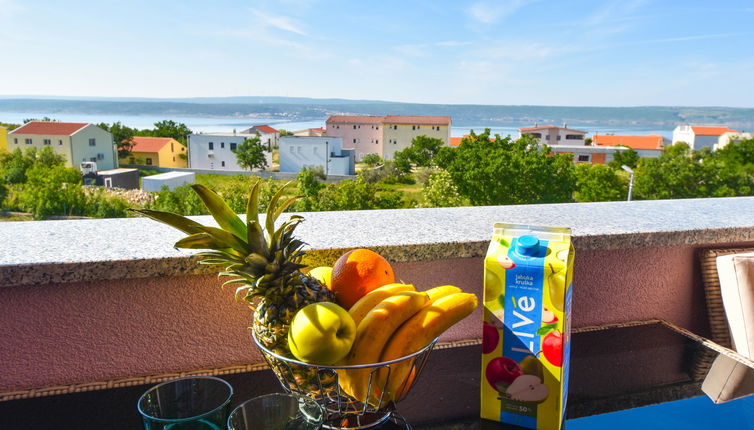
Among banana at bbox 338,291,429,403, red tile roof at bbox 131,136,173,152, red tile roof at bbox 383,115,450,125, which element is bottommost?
red tile roof at bbox 131,136,173,152

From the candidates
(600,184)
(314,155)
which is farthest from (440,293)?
(314,155)

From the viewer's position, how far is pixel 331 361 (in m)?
0.55

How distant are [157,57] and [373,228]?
86.6 meters

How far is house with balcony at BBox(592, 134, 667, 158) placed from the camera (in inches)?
2218

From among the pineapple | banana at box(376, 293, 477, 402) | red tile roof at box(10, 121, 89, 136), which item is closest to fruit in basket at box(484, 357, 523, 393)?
banana at box(376, 293, 477, 402)

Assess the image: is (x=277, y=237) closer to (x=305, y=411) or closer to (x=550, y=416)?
(x=305, y=411)

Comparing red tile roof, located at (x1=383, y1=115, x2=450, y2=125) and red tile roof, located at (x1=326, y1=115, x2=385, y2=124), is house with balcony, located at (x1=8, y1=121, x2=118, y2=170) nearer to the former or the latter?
red tile roof, located at (x1=326, y1=115, x2=385, y2=124)

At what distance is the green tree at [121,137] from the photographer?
149ft


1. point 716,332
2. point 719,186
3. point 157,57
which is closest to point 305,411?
point 716,332

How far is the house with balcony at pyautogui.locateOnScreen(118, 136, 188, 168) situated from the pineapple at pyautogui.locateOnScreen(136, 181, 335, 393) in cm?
4960

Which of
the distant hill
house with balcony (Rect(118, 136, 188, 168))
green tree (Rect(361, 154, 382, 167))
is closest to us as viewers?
house with balcony (Rect(118, 136, 188, 168))

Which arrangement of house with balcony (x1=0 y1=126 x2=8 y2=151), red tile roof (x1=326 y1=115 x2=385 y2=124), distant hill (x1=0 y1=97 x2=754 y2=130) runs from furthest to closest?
distant hill (x1=0 y1=97 x2=754 y2=130)
red tile roof (x1=326 y1=115 x2=385 y2=124)
house with balcony (x1=0 y1=126 x2=8 y2=151)

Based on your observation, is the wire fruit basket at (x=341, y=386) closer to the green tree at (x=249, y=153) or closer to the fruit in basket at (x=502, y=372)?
the fruit in basket at (x=502, y=372)

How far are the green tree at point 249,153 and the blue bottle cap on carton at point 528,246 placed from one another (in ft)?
153
